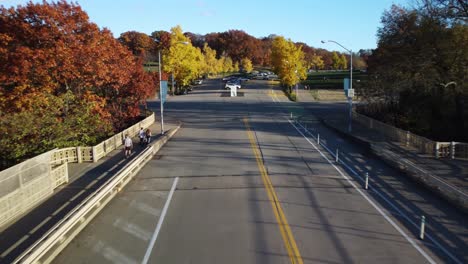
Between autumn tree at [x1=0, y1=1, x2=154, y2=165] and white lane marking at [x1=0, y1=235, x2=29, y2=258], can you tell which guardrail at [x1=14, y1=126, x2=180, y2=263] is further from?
autumn tree at [x1=0, y1=1, x2=154, y2=165]

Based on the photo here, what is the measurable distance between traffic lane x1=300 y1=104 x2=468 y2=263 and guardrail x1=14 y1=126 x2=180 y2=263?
9955 mm

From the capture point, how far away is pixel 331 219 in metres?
13.8

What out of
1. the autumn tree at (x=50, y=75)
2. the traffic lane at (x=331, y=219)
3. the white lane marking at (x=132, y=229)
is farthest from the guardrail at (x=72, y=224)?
the autumn tree at (x=50, y=75)

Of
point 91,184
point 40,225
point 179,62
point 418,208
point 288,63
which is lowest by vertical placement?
point 418,208

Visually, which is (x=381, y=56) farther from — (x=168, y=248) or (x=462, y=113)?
(x=168, y=248)

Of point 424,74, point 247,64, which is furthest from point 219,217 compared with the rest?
point 247,64

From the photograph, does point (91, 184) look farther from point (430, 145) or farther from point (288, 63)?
point (288, 63)

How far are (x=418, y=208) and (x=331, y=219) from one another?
152 inches

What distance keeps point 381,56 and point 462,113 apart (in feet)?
34.2

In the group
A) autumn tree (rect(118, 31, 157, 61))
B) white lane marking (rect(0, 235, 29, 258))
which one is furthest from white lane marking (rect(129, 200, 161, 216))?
autumn tree (rect(118, 31, 157, 61))

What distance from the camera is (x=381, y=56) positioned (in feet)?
137

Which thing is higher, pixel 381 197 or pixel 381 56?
pixel 381 56

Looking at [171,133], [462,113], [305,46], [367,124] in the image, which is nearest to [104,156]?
[171,133]

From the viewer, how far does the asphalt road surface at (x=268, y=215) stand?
36.7 feet
